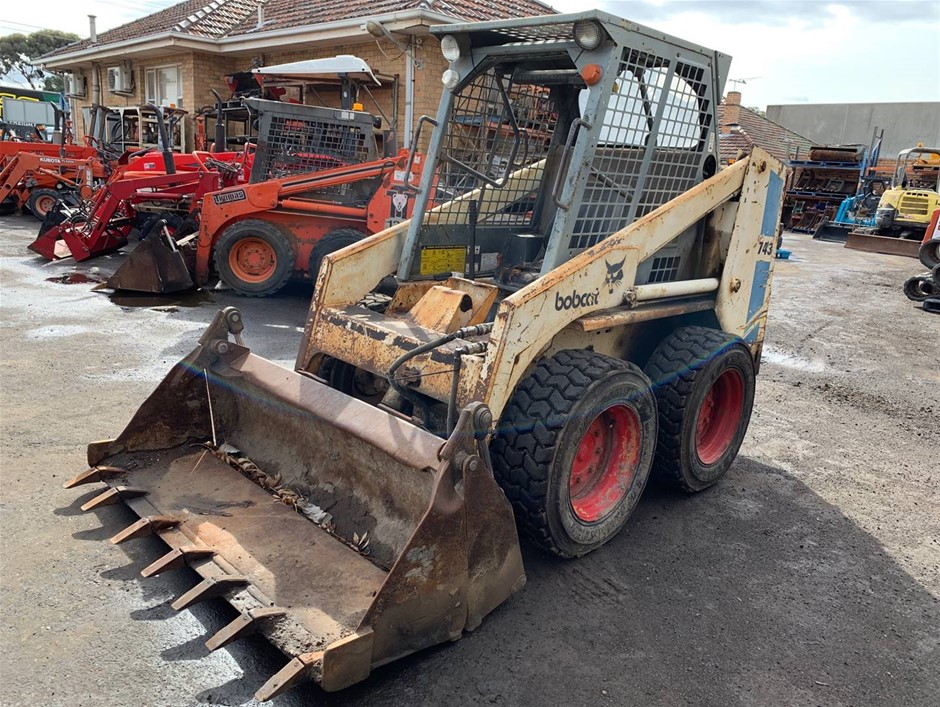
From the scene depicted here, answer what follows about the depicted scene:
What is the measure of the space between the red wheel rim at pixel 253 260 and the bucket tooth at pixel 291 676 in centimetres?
715

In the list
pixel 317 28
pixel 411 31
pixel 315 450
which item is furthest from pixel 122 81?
pixel 315 450

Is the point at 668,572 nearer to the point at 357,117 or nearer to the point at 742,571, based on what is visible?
the point at 742,571

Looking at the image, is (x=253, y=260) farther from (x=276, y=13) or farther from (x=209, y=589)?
(x=276, y=13)

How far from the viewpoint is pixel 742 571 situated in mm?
3562

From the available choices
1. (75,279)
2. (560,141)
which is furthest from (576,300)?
(75,279)

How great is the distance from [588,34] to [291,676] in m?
2.90

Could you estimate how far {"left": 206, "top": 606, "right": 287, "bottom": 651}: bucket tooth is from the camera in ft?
8.15

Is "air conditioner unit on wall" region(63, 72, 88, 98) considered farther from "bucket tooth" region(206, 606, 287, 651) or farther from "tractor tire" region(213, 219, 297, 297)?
"bucket tooth" region(206, 606, 287, 651)

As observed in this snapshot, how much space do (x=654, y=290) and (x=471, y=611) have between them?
1934 millimetres

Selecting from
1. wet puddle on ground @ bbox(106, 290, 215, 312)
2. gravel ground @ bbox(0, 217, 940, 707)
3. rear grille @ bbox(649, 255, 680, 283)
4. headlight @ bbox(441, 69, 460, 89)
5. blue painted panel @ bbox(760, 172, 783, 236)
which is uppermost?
headlight @ bbox(441, 69, 460, 89)

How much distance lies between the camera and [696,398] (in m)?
4.02

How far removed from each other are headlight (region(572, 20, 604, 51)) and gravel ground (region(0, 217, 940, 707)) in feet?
7.81

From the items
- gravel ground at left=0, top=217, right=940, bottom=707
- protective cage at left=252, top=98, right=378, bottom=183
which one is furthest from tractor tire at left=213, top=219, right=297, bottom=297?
gravel ground at left=0, top=217, right=940, bottom=707

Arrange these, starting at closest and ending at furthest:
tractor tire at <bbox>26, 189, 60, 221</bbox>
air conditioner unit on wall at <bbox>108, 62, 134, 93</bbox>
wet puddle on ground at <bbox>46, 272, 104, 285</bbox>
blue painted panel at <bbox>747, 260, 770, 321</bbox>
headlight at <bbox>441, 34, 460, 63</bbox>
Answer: headlight at <bbox>441, 34, 460, 63</bbox>, blue painted panel at <bbox>747, 260, 770, 321</bbox>, wet puddle on ground at <bbox>46, 272, 104, 285</bbox>, tractor tire at <bbox>26, 189, 60, 221</bbox>, air conditioner unit on wall at <bbox>108, 62, 134, 93</bbox>
